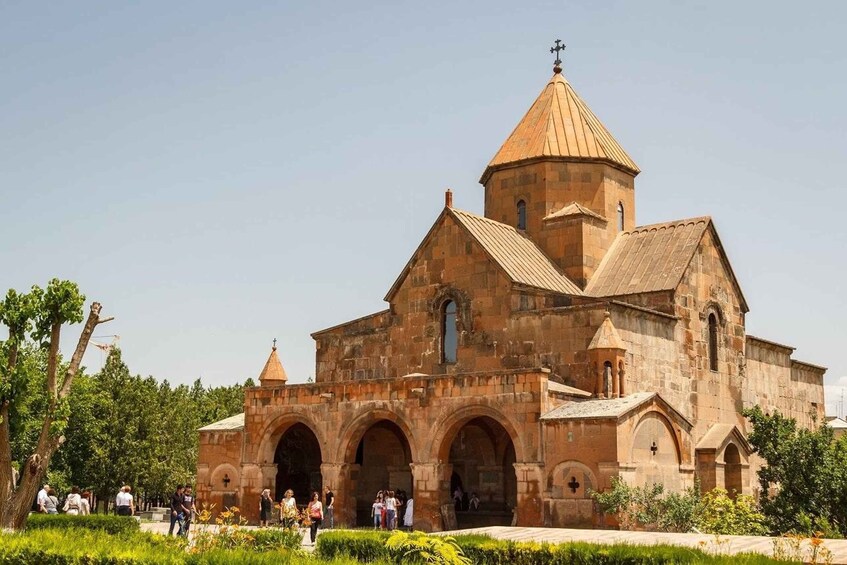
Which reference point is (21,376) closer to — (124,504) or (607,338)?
(124,504)

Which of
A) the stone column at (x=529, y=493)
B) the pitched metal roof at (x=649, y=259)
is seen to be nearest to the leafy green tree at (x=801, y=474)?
the stone column at (x=529, y=493)

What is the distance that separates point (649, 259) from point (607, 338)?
5213 millimetres

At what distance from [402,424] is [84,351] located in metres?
7.67

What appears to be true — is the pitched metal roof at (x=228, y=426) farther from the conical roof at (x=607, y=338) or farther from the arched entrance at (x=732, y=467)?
the arched entrance at (x=732, y=467)

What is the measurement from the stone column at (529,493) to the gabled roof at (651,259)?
741cm

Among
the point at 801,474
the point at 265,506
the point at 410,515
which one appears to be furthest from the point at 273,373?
the point at 801,474

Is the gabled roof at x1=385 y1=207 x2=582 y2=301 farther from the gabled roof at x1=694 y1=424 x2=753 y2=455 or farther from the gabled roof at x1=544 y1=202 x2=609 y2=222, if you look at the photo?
the gabled roof at x1=694 y1=424 x2=753 y2=455

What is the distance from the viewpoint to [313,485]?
28562 millimetres

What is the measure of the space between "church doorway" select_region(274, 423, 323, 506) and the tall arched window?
15.1ft

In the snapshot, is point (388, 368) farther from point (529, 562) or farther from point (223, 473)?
point (529, 562)

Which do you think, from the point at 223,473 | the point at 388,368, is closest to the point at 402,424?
the point at 388,368

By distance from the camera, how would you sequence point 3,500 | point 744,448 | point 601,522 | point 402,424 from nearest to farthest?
point 3,500, point 601,522, point 402,424, point 744,448

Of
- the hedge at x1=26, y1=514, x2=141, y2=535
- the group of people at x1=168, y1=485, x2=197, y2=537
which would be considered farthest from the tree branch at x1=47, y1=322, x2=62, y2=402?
the group of people at x1=168, y1=485, x2=197, y2=537

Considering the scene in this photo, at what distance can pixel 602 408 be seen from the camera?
2159 centimetres
